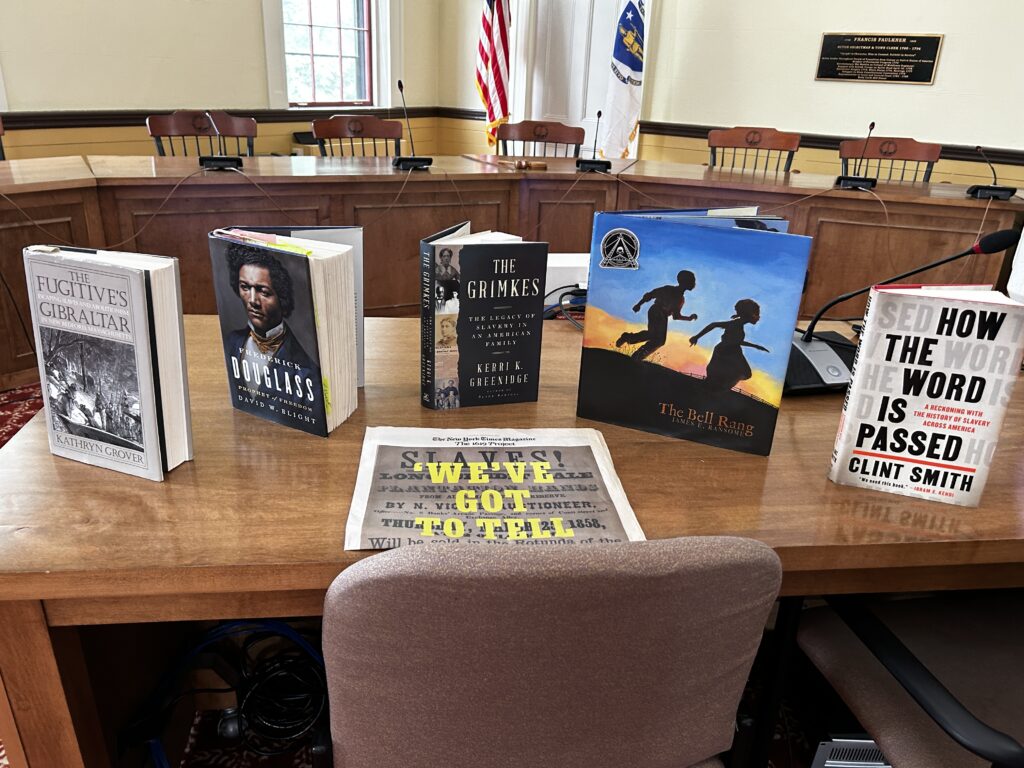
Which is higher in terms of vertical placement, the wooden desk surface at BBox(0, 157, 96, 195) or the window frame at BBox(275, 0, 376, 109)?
the window frame at BBox(275, 0, 376, 109)

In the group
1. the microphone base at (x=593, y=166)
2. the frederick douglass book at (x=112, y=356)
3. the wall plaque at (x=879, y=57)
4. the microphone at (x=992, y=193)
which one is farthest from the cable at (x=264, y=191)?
the wall plaque at (x=879, y=57)

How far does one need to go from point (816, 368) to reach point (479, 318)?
0.57 m

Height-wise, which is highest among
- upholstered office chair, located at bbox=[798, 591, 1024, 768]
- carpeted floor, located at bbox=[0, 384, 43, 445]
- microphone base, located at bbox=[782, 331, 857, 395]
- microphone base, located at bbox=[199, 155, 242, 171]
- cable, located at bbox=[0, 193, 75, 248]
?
microphone base, located at bbox=[199, 155, 242, 171]

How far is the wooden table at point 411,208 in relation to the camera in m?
2.76

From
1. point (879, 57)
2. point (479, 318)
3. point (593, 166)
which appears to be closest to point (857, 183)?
point (593, 166)

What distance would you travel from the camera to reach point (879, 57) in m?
4.56

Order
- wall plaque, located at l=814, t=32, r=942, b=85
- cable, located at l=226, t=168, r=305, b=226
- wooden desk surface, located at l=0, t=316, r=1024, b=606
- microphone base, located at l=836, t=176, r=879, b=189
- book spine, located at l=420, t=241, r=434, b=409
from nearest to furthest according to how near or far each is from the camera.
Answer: wooden desk surface, located at l=0, t=316, r=1024, b=606
book spine, located at l=420, t=241, r=434, b=409
cable, located at l=226, t=168, r=305, b=226
microphone base, located at l=836, t=176, r=879, b=189
wall plaque, located at l=814, t=32, r=942, b=85

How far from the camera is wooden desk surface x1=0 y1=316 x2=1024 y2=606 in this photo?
2.39ft

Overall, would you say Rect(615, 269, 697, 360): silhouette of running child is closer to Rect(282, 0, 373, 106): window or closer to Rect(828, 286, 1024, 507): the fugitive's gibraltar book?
Rect(828, 286, 1024, 507): the fugitive's gibraltar book

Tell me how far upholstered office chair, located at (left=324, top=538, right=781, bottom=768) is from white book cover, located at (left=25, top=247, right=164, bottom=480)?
405 mm

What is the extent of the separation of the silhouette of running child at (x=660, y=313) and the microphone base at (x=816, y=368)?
268mm

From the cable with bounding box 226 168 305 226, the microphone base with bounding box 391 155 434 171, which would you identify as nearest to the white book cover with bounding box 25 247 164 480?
the cable with bounding box 226 168 305 226

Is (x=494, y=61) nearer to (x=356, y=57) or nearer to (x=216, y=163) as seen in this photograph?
(x=356, y=57)

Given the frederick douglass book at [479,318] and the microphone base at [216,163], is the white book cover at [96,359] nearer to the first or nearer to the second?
the frederick douglass book at [479,318]
